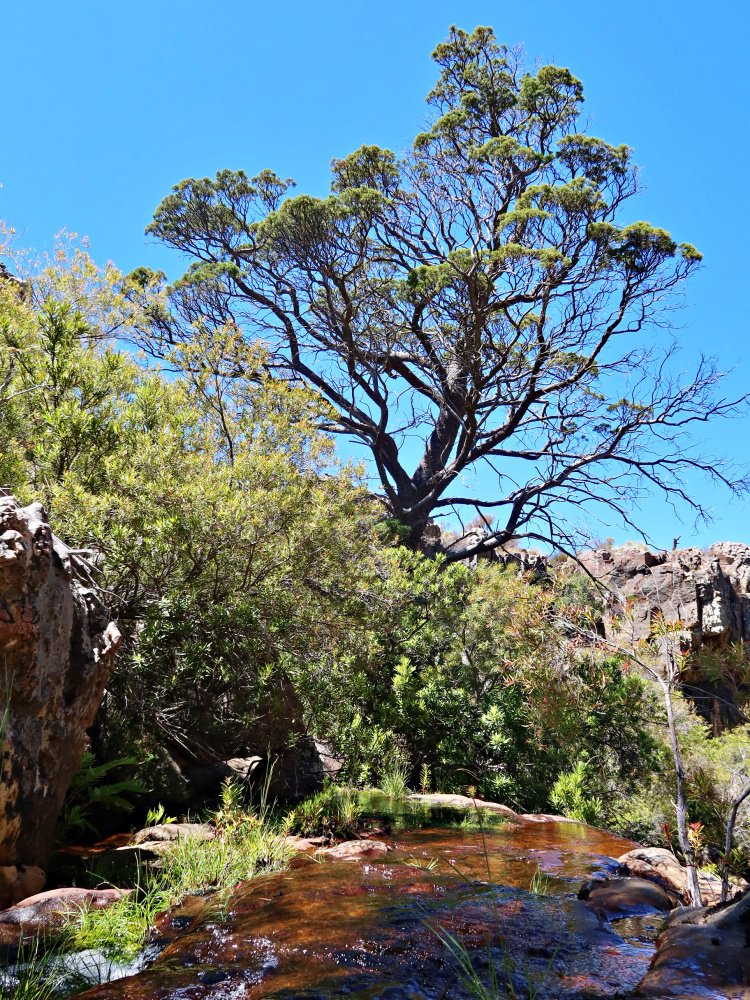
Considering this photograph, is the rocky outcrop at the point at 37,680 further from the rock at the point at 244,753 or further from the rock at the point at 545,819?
the rock at the point at 545,819

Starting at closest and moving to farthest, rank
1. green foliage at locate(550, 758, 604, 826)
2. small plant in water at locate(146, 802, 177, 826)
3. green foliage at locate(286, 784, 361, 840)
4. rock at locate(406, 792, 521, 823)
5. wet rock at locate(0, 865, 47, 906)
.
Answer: wet rock at locate(0, 865, 47, 906) < small plant in water at locate(146, 802, 177, 826) < green foliage at locate(286, 784, 361, 840) < rock at locate(406, 792, 521, 823) < green foliage at locate(550, 758, 604, 826)

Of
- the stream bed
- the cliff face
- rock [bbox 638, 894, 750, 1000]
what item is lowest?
the stream bed

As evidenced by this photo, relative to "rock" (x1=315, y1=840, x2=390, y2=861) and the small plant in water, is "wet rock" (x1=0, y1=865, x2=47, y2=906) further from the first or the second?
"rock" (x1=315, y1=840, x2=390, y2=861)

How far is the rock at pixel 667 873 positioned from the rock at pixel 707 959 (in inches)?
66.3

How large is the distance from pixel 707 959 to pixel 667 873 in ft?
8.43

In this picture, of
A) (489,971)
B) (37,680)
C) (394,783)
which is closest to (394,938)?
(489,971)

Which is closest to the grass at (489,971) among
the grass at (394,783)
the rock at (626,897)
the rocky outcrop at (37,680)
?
the rock at (626,897)

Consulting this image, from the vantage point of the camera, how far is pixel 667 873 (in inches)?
202

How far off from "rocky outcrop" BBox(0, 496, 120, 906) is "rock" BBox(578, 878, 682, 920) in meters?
3.44

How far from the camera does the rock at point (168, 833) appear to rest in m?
5.22

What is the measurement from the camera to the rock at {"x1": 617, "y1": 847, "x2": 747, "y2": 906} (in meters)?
4.66

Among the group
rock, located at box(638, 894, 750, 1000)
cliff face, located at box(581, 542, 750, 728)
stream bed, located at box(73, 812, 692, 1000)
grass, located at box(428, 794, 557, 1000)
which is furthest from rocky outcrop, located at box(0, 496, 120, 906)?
cliff face, located at box(581, 542, 750, 728)

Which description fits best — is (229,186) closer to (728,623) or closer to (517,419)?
(517,419)

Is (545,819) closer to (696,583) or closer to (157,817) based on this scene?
(157,817)
